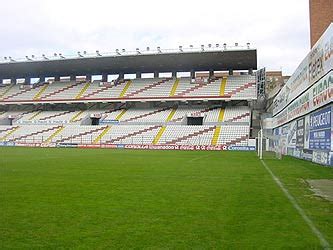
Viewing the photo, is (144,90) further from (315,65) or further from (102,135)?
(315,65)

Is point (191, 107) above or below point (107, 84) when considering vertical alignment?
below

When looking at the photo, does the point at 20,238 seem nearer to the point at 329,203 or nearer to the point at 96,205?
the point at 96,205

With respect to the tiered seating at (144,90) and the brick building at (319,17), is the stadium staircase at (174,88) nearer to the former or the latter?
the tiered seating at (144,90)

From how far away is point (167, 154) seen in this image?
3341 cm

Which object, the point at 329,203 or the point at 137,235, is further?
the point at 329,203

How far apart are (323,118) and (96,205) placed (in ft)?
53.5

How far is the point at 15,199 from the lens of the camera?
30.2ft

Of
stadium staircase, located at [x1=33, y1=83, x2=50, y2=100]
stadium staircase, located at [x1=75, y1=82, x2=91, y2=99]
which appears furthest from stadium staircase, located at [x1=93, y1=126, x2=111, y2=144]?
stadium staircase, located at [x1=33, y1=83, x2=50, y2=100]

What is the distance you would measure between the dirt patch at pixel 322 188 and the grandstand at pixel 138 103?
30675 millimetres

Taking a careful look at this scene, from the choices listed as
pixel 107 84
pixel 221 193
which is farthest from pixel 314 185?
pixel 107 84

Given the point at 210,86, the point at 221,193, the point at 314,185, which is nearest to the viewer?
the point at 221,193

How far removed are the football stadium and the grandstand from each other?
0.19 meters

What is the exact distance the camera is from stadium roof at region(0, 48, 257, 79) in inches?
2026

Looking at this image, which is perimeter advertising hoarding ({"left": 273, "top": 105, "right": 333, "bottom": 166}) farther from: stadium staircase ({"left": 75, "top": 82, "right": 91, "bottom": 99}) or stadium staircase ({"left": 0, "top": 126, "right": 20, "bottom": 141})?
stadium staircase ({"left": 0, "top": 126, "right": 20, "bottom": 141})
